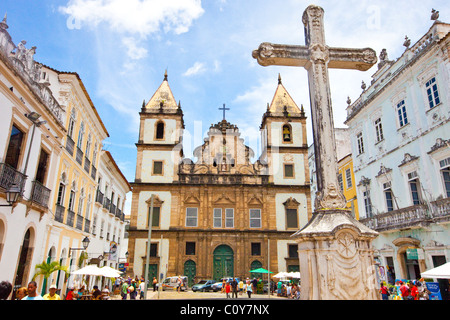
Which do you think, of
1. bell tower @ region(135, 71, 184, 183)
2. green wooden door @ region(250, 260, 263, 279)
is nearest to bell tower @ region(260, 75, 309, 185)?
green wooden door @ region(250, 260, 263, 279)

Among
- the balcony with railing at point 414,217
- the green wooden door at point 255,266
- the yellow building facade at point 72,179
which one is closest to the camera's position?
the balcony with railing at point 414,217

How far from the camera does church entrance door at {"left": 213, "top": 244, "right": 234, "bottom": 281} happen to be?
93.4 feet

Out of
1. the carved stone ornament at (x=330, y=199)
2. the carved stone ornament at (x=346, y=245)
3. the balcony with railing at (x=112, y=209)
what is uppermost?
the balcony with railing at (x=112, y=209)

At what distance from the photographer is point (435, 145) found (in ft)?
46.2

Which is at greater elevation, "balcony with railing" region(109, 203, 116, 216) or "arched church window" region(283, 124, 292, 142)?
"arched church window" region(283, 124, 292, 142)

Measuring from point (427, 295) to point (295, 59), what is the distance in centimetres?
1021

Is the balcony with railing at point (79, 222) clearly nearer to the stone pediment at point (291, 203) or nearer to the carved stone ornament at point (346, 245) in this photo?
the carved stone ornament at point (346, 245)

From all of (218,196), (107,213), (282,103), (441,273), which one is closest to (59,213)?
(107,213)

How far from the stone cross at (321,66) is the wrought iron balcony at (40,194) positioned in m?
9.35

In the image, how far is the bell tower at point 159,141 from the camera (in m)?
30.9

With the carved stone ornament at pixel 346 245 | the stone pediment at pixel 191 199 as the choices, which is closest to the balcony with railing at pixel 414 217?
the carved stone ornament at pixel 346 245

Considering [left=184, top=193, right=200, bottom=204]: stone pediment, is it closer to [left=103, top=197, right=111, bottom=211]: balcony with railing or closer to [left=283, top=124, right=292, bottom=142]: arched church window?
[left=103, top=197, right=111, bottom=211]: balcony with railing

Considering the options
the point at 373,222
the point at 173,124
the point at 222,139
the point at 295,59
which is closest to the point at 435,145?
the point at 373,222
